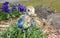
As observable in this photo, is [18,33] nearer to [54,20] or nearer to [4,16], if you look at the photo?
[4,16]

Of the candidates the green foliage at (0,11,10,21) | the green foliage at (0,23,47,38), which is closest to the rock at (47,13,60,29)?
the green foliage at (0,11,10,21)

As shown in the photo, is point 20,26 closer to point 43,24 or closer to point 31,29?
point 31,29

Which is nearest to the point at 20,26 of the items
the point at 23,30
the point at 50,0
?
the point at 23,30

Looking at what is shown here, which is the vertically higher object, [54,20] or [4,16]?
[4,16]

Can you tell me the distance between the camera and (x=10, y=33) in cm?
336

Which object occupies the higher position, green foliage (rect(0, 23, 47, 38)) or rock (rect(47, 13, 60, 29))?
green foliage (rect(0, 23, 47, 38))

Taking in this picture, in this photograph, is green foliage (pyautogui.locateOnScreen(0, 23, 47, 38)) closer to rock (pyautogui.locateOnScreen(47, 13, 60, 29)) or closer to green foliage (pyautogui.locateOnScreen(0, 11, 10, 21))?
green foliage (pyautogui.locateOnScreen(0, 11, 10, 21))

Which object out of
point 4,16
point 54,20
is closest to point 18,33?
point 4,16

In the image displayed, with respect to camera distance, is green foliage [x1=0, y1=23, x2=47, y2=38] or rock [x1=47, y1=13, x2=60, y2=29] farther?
rock [x1=47, y1=13, x2=60, y2=29]

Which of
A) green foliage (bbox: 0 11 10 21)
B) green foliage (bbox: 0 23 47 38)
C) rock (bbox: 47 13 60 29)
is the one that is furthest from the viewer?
rock (bbox: 47 13 60 29)

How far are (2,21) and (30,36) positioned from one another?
108 cm

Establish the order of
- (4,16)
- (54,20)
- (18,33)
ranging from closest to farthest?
(18,33), (4,16), (54,20)

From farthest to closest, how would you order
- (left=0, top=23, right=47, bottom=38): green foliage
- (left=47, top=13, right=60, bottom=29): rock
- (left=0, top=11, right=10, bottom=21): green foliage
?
1. (left=47, top=13, right=60, bottom=29): rock
2. (left=0, top=11, right=10, bottom=21): green foliage
3. (left=0, top=23, right=47, bottom=38): green foliage

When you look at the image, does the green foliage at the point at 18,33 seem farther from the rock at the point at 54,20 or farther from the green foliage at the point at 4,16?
the rock at the point at 54,20
